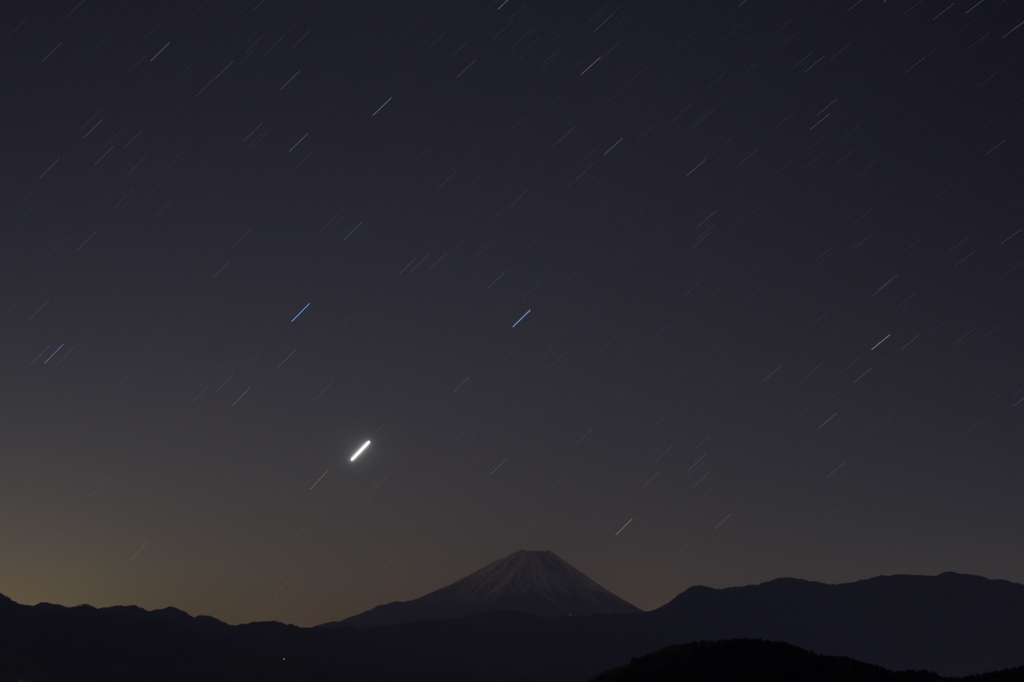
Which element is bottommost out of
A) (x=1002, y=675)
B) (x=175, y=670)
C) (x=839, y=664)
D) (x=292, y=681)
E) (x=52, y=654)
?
(x=1002, y=675)

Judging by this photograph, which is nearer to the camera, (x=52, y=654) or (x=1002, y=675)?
(x=1002, y=675)

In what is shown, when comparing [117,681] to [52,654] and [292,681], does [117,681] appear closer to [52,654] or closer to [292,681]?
[52,654]

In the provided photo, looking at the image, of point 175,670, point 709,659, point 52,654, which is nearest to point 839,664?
point 709,659

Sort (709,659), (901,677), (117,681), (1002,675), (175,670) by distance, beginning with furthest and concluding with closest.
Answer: (175,670), (117,681), (709,659), (901,677), (1002,675)

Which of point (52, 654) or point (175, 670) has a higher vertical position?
point (52, 654)

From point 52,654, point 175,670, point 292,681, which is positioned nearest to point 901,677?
point 292,681

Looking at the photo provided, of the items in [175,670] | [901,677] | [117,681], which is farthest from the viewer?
[175,670]
